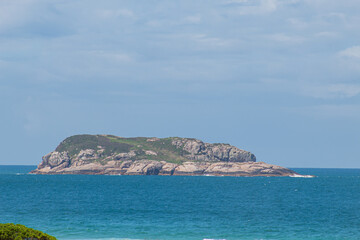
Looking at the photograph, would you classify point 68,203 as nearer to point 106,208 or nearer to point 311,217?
point 106,208

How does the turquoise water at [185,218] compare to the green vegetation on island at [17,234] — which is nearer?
the green vegetation on island at [17,234]

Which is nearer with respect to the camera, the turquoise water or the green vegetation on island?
the green vegetation on island

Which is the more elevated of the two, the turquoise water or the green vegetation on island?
the green vegetation on island

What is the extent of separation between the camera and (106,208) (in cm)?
9600

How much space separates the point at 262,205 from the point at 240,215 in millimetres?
20438

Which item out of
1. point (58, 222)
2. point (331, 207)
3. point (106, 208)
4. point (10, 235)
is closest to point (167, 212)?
point (106, 208)

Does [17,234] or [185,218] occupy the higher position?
[17,234]

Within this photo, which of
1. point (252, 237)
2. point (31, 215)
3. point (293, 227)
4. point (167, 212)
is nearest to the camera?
point (252, 237)

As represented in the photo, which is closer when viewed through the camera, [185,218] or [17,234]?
[17,234]

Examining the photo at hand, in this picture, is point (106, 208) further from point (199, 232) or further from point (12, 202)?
point (199, 232)

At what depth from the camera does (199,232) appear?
6562cm

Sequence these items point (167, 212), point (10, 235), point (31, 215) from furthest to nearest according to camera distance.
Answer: point (167, 212)
point (31, 215)
point (10, 235)

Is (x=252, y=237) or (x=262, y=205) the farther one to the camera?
(x=262, y=205)

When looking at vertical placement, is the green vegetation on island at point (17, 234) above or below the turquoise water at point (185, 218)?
above
